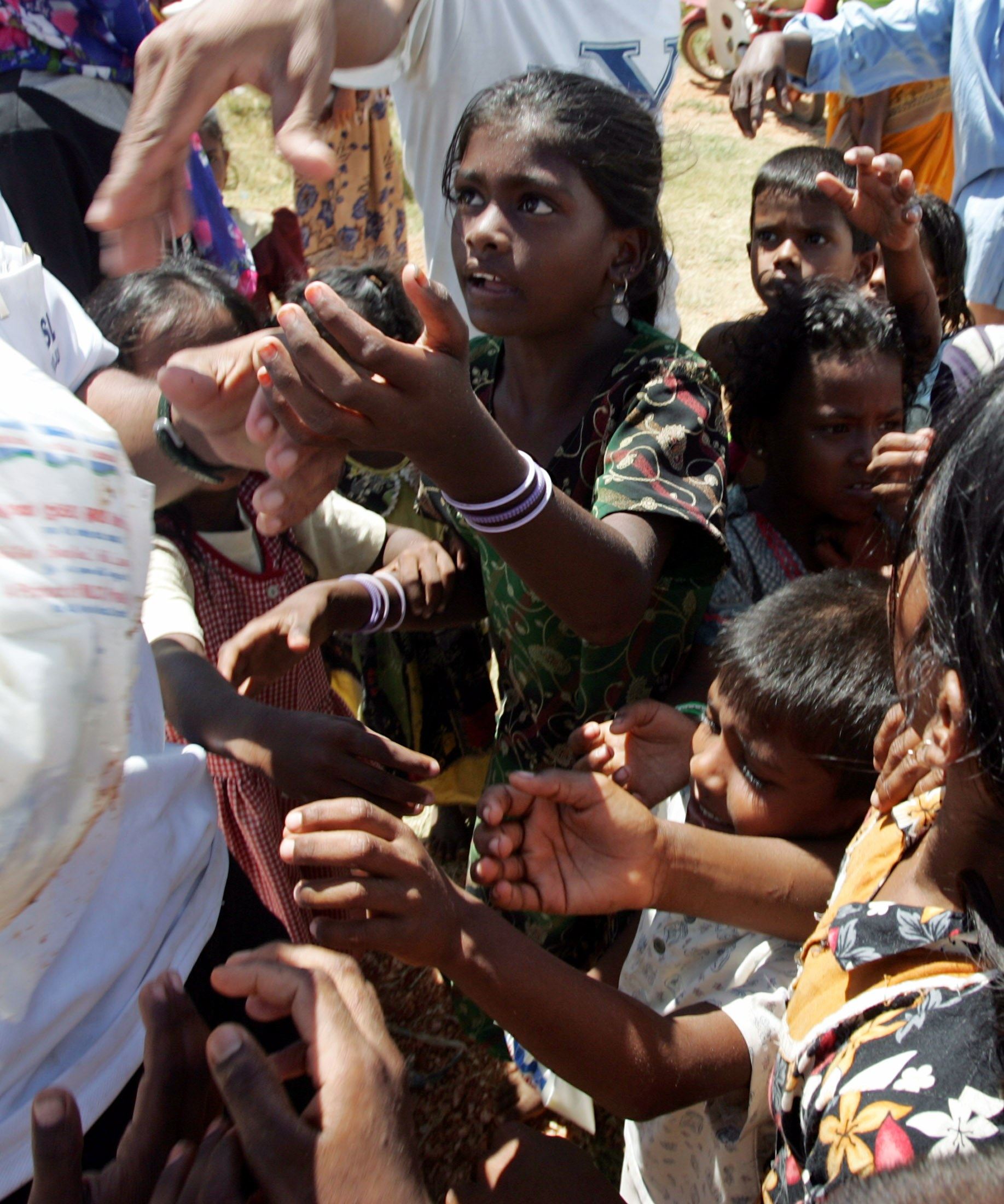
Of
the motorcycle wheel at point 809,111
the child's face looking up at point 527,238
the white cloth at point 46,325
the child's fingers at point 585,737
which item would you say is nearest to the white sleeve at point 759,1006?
the child's fingers at point 585,737

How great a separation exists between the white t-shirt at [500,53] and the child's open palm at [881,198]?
3.20 ft

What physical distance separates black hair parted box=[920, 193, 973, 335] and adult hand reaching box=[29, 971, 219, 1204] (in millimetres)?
2820

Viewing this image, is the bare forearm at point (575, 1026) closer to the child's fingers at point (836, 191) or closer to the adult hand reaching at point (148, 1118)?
the adult hand reaching at point (148, 1118)

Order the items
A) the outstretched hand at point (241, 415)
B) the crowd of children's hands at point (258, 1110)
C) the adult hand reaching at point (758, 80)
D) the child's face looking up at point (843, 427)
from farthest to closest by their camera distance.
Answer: the adult hand reaching at point (758, 80)
the child's face looking up at point (843, 427)
the outstretched hand at point (241, 415)
the crowd of children's hands at point (258, 1110)

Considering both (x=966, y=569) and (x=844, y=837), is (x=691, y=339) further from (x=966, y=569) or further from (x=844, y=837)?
(x=966, y=569)

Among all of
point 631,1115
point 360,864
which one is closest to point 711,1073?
point 631,1115

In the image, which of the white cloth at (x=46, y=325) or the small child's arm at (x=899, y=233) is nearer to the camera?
the white cloth at (x=46, y=325)

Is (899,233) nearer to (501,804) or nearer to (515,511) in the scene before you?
(515,511)

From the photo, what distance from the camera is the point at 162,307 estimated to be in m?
2.09

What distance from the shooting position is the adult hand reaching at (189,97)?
1.41m

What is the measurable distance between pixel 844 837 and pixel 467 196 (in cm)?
136

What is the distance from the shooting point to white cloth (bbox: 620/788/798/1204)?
4.49 ft

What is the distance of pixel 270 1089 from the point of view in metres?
0.90

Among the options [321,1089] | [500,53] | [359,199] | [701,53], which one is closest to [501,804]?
[321,1089]
